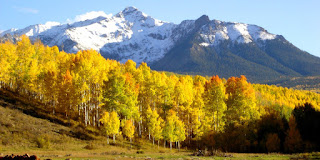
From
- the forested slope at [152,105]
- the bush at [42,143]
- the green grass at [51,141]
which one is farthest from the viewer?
the forested slope at [152,105]

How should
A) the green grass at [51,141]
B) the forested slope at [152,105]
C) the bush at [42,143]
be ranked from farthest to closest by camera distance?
the forested slope at [152,105] < the bush at [42,143] < the green grass at [51,141]

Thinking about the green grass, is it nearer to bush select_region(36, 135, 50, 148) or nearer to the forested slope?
bush select_region(36, 135, 50, 148)

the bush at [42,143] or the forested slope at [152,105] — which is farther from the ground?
the forested slope at [152,105]

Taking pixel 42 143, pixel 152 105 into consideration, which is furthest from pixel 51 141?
pixel 152 105

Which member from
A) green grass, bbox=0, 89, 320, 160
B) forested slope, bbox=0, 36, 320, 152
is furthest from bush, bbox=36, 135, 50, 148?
forested slope, bbox=0, 36, 320, 152

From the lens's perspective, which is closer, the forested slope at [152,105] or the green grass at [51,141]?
the green grass at [51,141]

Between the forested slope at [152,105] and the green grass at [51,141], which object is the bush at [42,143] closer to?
the green grass at [51,141]

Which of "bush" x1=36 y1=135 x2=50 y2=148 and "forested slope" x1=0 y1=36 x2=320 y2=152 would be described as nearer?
"bush" x1=36 y1=135 x2=50 y2=148

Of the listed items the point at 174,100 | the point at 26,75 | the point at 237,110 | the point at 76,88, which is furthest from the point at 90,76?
the point at 237,110

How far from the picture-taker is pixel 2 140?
135ft

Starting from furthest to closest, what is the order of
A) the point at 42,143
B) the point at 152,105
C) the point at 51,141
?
the point at 152,105 < the point at 51,141 < the point at 42,143

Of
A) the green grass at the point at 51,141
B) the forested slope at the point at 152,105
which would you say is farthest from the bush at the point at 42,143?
the forested slope at the point at 152,105

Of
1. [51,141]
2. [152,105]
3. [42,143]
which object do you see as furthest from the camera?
[152,105]

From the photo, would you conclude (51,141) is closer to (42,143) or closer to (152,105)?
(42,143)
